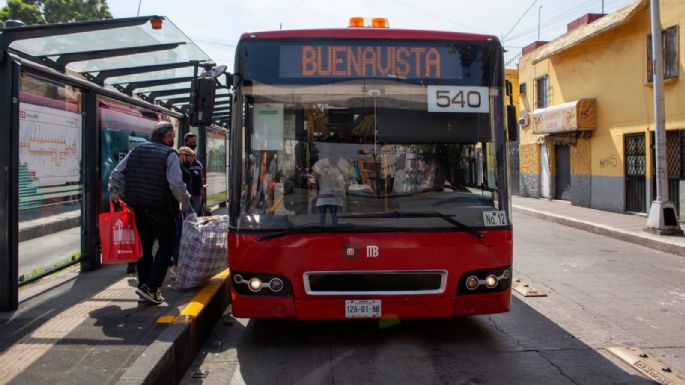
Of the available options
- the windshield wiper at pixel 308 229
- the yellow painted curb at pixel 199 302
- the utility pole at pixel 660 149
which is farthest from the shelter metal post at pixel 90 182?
the utility pole at pixel 660 149

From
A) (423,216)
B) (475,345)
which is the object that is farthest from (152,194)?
(475,345)

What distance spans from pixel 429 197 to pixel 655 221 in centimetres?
943

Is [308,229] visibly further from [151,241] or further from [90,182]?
[90,182]

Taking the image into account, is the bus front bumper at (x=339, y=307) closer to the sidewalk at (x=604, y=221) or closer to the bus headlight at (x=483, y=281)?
the bus headlight at (x=483, y=281)

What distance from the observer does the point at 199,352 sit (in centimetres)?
496

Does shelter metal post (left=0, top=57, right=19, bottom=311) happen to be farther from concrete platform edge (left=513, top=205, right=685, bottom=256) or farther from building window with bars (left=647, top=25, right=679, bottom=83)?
building window with bars (left=647, top=25, right=679, bottom=83)

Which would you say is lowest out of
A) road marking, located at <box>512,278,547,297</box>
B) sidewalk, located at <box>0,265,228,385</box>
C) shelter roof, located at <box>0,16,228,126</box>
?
road marking, located at <box>512,278,547,297</box>

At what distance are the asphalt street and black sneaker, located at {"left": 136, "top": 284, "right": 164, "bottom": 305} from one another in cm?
62

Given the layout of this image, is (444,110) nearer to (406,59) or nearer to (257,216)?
(406,59)

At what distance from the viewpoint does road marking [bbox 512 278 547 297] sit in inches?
272

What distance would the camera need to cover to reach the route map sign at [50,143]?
5469mm

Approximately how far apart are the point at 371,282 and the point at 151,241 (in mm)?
2230

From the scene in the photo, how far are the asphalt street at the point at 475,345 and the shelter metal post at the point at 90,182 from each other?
210cm

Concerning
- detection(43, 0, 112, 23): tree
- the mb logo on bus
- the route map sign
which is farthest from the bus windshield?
detection(43, 0, 112, 23): tree
